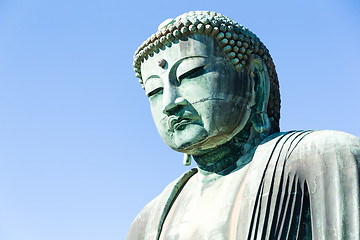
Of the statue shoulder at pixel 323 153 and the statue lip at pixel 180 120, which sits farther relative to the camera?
the statue lip at pixel 180 120

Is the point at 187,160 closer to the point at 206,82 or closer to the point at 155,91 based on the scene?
the point at 155,91

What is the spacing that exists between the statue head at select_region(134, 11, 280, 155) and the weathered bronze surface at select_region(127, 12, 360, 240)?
12 mm

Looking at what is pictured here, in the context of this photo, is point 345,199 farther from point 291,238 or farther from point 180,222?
point 180,222

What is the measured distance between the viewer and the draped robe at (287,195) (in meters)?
8.59

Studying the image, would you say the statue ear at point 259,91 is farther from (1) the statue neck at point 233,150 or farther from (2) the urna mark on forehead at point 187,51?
(2) the urna mark on forehead at point 187,51

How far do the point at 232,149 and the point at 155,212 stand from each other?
4.33ft

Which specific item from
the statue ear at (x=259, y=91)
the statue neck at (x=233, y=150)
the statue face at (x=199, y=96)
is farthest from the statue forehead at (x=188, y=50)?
the statue neck at (x=233, y=150)

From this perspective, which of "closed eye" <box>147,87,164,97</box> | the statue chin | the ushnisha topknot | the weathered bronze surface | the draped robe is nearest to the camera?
the draped robe

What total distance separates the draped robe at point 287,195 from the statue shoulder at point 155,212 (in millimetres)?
319

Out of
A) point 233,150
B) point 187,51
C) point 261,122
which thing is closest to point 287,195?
point 233,150

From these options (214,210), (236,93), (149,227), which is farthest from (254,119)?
(149,227)

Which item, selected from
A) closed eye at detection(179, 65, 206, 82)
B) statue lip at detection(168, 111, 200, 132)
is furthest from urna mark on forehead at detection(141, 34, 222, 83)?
statue lip at detection(168, 111, 200, 132)

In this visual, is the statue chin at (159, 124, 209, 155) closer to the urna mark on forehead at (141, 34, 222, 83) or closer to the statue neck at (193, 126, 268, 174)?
the statue neck at (193, 126, 268, 174)

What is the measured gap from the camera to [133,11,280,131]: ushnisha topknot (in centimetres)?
996
